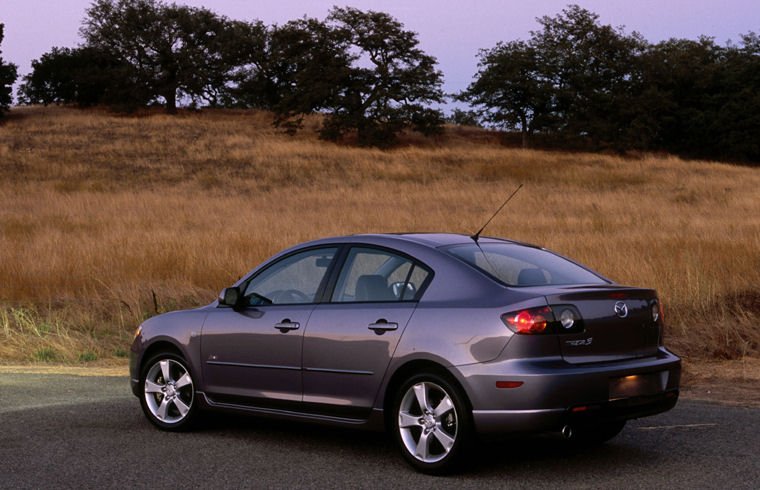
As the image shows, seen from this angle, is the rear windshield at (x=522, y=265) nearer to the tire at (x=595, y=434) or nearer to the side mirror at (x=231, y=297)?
the tire at (x=595, y=434)

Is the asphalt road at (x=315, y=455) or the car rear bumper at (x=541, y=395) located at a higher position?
the car rear bumper at (x=541, y=395)

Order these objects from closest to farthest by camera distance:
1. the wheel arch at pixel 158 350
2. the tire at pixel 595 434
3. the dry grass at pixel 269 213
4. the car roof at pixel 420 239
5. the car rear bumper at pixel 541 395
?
the car rear bumper at pixel 541 395 → the car roof at pixel 420 239 → the tire at pixel 595 434 → the wheel arch at pixel 158 350 → the dry grass at pixel 269 213

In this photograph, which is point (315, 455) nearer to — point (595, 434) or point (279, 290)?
point (279, 290)

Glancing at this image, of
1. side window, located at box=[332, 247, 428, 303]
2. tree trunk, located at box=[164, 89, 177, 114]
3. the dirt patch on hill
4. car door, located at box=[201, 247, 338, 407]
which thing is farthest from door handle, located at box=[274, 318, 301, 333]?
tree trunk, located at box=[164, 89, 177, 114]

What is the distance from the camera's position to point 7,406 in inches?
317

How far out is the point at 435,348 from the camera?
5.52m

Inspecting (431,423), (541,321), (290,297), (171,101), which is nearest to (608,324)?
(541,321)

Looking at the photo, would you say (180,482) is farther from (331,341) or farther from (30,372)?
(30,372)

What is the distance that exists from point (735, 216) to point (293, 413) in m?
26.2

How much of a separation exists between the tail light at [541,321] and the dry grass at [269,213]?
5.83 meters

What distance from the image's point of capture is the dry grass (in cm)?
1341

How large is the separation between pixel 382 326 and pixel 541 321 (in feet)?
3.41

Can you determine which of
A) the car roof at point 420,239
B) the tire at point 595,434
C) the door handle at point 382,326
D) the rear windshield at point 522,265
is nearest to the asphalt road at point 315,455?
the tire at point 595,434

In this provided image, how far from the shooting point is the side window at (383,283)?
19.7 ft
